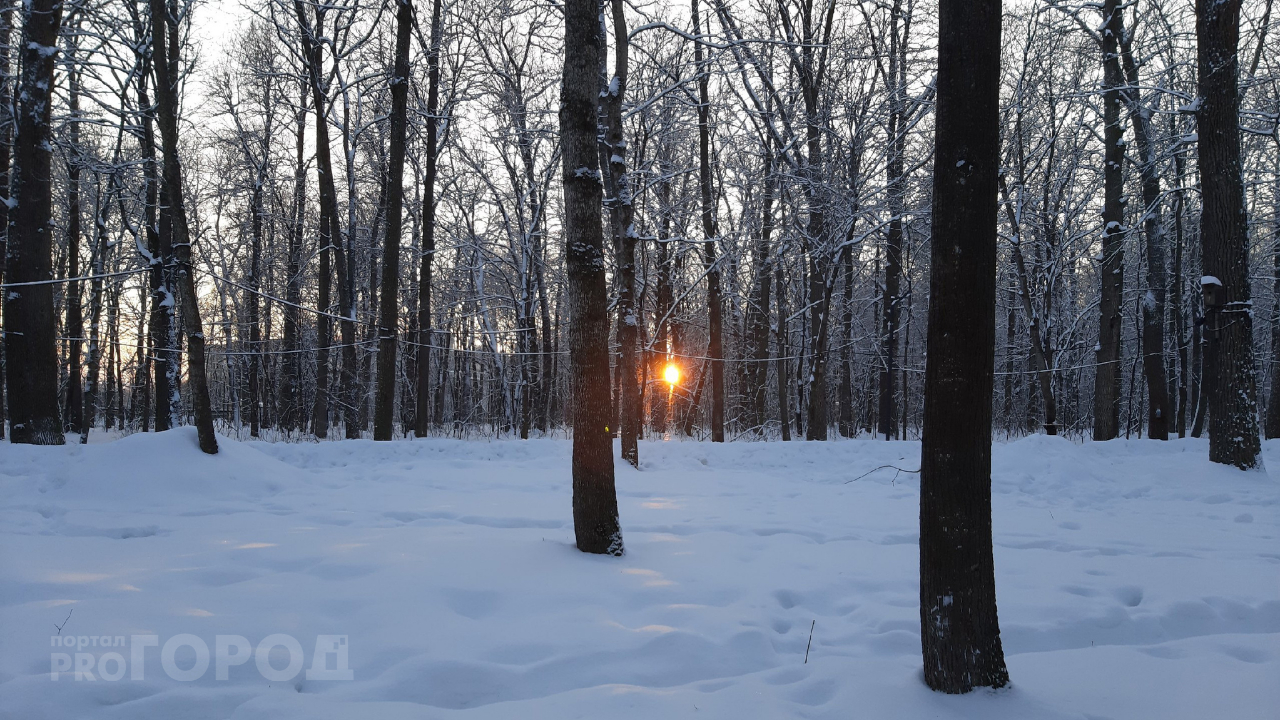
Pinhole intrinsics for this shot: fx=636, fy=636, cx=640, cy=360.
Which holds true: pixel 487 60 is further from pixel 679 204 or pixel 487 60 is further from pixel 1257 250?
pixel 1257 250

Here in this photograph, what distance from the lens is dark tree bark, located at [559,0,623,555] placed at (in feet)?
16.0

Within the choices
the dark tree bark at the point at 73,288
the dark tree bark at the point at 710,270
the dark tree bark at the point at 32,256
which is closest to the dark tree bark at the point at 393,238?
the dark tree bark at the point at 32,256

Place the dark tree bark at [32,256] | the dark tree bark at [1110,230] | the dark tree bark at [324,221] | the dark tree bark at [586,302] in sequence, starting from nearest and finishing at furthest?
the dark tree bark at [586,302], the dark tree bark at [32,256], the dark tree bark at [1110,230], the dark tree bark at [324,221]

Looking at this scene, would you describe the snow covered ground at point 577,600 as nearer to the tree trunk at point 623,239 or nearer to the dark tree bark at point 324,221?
the tree trunk at point 623,239

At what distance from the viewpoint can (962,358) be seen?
8.73 feet

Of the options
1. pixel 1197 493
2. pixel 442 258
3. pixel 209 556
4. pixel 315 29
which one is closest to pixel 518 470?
pixel 209 556

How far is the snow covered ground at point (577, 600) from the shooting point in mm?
2768

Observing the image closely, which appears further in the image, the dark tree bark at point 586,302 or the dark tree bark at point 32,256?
the dark tree bark at point 32,256

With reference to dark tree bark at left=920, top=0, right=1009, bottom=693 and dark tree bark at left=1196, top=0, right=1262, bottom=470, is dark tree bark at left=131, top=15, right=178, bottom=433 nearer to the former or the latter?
dark tree bark at left=920, top=0, right=1009, bottom=693

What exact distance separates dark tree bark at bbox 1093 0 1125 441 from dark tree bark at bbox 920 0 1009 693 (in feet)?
42.7

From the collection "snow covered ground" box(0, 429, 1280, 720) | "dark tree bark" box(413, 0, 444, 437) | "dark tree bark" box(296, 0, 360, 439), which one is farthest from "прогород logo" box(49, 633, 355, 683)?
"dark tree bark" box(413, 0, 444, 437)

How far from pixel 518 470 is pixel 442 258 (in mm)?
18978

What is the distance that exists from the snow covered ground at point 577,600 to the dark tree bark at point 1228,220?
1.09 metres

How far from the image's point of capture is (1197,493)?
8.05 metres
